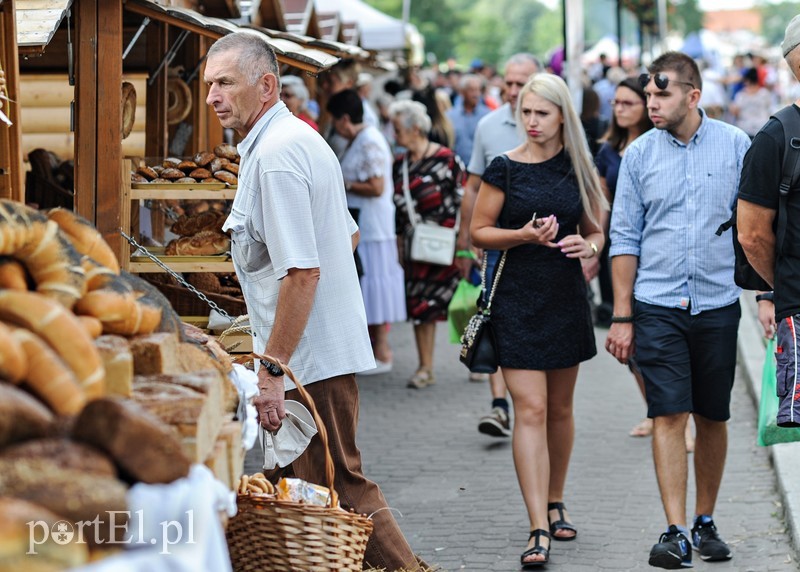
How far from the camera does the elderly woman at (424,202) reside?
955 centimetres

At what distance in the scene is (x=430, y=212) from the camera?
31.5ft

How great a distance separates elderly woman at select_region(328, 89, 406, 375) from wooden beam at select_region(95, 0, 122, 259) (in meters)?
3.93

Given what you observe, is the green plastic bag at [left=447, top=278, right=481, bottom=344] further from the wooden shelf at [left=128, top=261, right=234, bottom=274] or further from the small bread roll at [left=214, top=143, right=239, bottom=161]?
the wooden shelf at [left=128, top=261, right=234, bottom=274]

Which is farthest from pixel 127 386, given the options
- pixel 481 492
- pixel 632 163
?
pixel 481 492

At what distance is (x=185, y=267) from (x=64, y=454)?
12.4 feet

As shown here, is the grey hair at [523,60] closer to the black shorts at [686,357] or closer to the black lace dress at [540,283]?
the black lace dress at [540,283]

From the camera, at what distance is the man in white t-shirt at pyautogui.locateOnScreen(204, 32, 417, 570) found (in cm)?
412

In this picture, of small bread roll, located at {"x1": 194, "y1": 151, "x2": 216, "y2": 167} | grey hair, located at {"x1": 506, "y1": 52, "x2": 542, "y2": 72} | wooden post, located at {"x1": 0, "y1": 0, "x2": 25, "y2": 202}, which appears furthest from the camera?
grey hair, located at {"x1": 506, "y1": 52, "x2": 542, "y2": 72}

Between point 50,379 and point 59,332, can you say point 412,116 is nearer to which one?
point 59,332

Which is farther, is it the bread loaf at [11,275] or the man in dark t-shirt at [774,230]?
the man in dark t-shirt at [774,230]

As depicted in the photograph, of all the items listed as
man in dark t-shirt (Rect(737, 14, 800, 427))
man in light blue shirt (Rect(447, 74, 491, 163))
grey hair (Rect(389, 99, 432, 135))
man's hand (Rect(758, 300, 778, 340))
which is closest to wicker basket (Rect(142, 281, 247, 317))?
man's hand (Rect(758, 300, 778, 340))

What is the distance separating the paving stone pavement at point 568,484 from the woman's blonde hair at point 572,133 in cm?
155

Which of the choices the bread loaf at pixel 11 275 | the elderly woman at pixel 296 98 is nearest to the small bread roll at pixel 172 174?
the bread loaf at pixel 11 275

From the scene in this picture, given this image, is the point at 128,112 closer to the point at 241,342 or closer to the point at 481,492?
the point at 241,342
